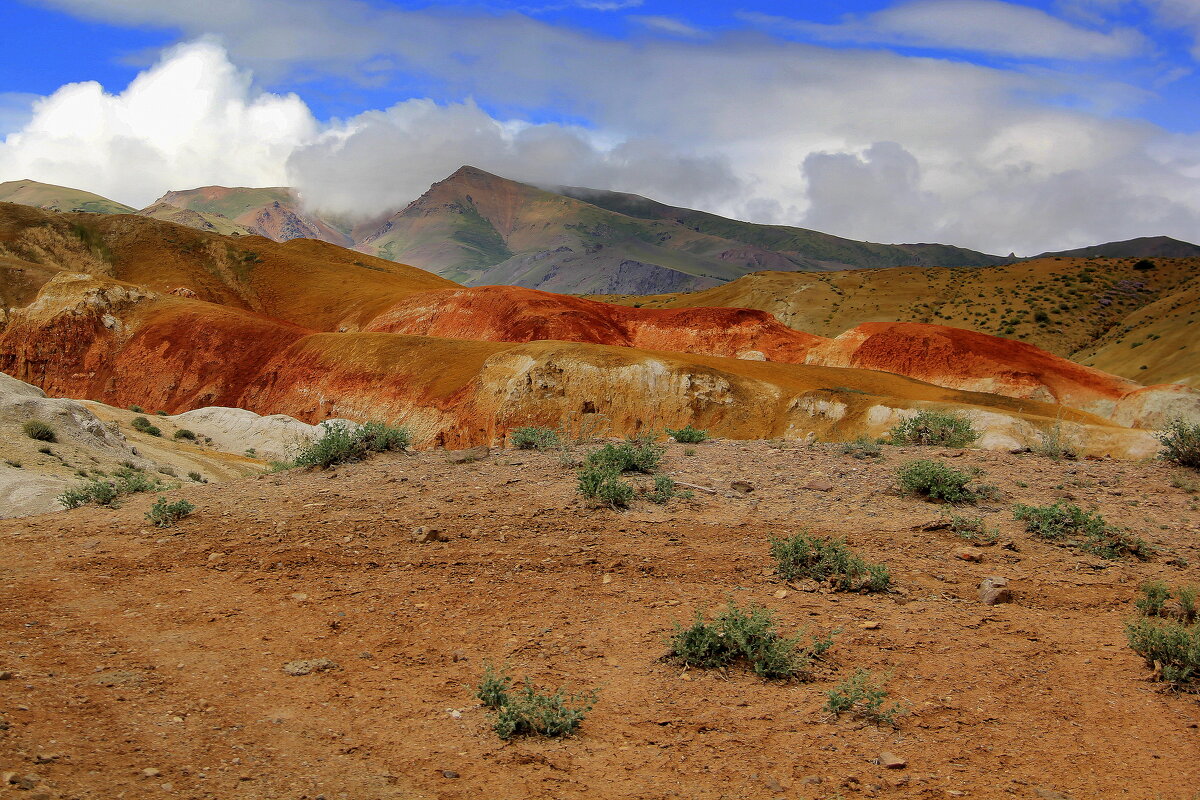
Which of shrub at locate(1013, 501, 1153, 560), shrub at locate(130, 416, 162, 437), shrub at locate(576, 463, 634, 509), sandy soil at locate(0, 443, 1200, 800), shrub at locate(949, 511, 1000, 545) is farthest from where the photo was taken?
shrub at locate(130, 416, 162, 437)

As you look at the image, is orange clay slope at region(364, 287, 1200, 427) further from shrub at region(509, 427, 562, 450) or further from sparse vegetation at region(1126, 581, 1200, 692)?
sparse vegetation at region(1126, 581, 1200, 692)

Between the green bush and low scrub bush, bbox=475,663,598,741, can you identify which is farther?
the green bush

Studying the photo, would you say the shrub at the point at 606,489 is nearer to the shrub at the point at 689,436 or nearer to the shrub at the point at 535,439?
the shrub at the point at 535,439

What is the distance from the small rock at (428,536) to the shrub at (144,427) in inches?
1048

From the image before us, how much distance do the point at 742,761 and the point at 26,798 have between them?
3.97 metres

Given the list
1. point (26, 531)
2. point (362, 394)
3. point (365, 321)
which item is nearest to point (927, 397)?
point (362, 394)

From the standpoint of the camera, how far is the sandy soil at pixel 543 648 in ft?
15.4

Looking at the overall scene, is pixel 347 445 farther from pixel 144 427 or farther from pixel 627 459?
pixel 144 427

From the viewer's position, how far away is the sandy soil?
15.4ft

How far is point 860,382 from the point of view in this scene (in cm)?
3847

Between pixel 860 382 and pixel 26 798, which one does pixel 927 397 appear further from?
pixel 26 798

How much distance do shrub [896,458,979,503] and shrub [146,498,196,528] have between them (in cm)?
908

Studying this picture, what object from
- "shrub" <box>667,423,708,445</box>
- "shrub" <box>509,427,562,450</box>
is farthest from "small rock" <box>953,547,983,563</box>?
"shrub" <box>509,427,562,450</box>

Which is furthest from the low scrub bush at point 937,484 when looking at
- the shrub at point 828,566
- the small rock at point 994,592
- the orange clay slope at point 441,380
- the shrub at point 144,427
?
the shrub at point 144,427
